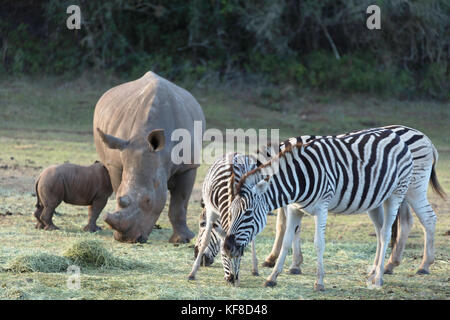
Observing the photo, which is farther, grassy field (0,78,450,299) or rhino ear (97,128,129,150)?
rhino ear (97,128,129,150)

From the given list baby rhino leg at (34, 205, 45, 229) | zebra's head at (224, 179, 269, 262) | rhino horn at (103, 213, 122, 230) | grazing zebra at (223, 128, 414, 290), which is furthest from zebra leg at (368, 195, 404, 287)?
baby rhino leg at (34, 205, 45, 229)

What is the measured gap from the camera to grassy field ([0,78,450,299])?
22.2ft

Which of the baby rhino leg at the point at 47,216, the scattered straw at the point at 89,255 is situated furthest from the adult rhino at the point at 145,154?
the baby rhino leg at the point at 47,216

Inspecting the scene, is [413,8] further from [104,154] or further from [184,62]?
[104,154]

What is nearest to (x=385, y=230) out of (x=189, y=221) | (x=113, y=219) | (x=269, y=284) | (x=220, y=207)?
(x=269, y=284)

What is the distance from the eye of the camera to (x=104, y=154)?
9883mm

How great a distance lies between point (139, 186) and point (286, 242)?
227cm

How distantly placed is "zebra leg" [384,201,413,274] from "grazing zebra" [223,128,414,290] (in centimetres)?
48

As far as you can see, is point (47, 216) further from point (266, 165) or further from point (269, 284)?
point (266, 165)

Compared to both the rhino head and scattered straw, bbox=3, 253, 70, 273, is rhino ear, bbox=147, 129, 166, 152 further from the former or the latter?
scattered straw, bbox=3, 253, 70, 273

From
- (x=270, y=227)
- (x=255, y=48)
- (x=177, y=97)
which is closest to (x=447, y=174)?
(x=270, y=227)

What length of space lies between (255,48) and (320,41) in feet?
7.94

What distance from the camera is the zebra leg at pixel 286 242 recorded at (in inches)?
273

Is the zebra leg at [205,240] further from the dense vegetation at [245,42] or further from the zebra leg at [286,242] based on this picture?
the dense vegetation at [245,42]
